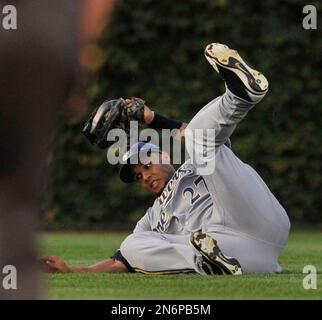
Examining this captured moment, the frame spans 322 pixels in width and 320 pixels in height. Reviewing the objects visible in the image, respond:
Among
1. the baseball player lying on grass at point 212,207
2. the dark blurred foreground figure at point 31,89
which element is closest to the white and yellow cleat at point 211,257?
the baseball player lying on grass at point 212,207

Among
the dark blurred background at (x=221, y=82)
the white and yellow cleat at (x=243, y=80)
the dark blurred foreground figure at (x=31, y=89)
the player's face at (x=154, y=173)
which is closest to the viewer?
the dark blurred foreground figure at (x=31, y=89)

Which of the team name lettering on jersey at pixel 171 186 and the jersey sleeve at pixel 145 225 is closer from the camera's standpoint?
the team name lettering on jersey at pixel 171 186

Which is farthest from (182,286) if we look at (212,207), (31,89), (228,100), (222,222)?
(31,89)

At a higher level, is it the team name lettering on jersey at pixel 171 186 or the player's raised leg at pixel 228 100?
the player's raised leg at pixel 228 100

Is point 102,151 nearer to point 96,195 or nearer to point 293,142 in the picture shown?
point 96,195

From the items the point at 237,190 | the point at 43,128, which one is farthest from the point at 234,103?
the point at 43,128

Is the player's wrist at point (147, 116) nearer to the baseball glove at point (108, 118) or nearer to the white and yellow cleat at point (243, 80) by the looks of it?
the baseball glove at point (108, 118)

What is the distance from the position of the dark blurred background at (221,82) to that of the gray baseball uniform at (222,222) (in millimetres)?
4047

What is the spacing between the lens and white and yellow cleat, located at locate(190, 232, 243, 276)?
14.9 feet

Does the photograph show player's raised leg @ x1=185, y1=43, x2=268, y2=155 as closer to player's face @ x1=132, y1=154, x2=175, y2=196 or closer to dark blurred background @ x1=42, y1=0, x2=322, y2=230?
player's face @ x1=132, y1=154, x2=175, y2=196

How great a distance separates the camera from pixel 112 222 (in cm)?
969

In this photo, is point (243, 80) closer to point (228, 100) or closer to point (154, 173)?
point (228, 100)

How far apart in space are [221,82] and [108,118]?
14.4ft

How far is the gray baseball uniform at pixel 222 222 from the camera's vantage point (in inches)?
190
